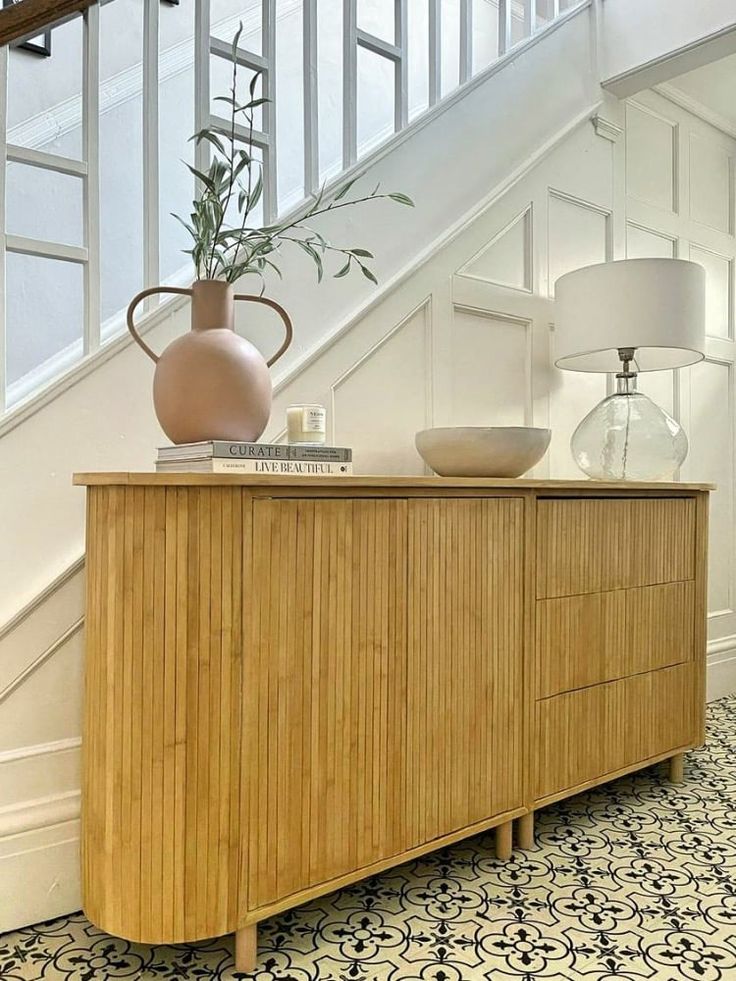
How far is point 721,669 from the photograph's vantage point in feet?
10.8

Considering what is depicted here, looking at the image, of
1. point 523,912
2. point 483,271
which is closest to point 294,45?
point 483,271

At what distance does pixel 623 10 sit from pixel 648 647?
83.3 inches

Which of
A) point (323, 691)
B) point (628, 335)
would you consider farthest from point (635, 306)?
point (323, 691)

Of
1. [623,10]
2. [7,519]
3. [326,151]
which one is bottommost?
[7,519]

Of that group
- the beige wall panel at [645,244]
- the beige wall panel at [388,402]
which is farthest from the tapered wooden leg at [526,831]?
the beige wall panel at [645,244]

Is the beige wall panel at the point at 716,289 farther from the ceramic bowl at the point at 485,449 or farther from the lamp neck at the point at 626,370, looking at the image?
the ceramic bowl at the point at 485,449

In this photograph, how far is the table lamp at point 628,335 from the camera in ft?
7.59

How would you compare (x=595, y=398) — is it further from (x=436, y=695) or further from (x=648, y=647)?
(x=436, y=695)

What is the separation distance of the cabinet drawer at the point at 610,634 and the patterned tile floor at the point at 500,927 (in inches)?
15.6

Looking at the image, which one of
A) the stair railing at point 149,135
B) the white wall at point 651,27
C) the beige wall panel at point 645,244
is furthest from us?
the beige wall panel at point 645,244

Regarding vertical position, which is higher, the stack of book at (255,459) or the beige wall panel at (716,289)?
the beige wall panel at (716,289)

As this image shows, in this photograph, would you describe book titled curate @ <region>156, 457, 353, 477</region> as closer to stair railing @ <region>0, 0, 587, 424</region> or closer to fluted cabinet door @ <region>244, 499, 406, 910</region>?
fluted cabinet door @ <region>244, 499, 406, 910</region>

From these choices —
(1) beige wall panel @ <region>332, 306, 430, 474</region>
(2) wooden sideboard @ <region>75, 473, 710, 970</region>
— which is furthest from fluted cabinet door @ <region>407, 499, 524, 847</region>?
(1) beige wall panel @ <region>332, 306, 430, 474</region>

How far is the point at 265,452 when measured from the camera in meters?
1.47
